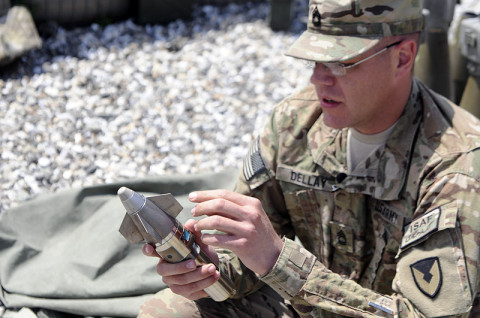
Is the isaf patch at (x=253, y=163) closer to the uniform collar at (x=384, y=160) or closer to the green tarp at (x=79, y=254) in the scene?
the uniform collar at (x=384, y=160)

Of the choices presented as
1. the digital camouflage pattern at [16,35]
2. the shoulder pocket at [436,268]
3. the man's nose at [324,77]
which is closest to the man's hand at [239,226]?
the shoulder pocket at [436,268]

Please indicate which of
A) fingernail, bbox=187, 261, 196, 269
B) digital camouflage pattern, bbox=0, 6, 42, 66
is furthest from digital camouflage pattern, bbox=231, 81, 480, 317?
digital camouflage pattern, bbox=0, 6, 42, 66

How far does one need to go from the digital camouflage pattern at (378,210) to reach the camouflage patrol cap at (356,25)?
34cm

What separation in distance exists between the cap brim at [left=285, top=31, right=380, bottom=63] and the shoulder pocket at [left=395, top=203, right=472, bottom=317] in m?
0.69

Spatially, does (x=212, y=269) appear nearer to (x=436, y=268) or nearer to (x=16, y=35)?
(x=436, y=268)

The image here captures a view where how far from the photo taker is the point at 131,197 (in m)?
2.45

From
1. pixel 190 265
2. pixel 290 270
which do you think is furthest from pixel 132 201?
pixel 290 270

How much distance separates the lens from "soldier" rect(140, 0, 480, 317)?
2.54 meters

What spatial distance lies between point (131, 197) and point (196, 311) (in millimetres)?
867

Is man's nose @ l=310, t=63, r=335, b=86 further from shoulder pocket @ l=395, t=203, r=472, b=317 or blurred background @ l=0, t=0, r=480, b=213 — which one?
blurred background @ l=0, t=0, r=480, b=213

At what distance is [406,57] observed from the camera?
2855 millimetres

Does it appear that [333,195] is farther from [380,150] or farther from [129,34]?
[129,34]

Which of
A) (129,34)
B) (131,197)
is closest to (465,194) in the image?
(131,197)

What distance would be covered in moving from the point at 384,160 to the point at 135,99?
345 cm
